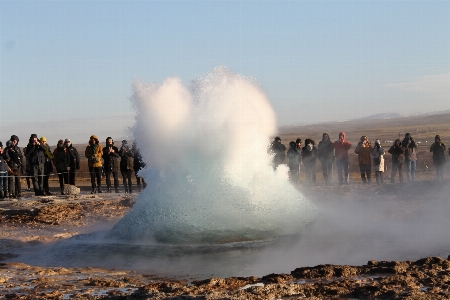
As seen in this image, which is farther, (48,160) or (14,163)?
(48,160)

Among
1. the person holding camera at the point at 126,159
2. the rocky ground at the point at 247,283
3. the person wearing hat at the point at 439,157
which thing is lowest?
the rocky ground at the point at 247,283

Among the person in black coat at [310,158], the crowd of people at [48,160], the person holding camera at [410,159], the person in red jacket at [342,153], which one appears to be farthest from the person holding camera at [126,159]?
the person holding camera at [410,159]

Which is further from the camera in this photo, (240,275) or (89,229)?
(89,229)

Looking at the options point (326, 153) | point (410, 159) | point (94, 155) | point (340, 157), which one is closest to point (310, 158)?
point (326, 153)

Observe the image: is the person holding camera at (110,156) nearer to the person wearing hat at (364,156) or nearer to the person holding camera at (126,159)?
the person holding camera at (126,159)

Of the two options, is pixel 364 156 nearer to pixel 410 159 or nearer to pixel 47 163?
pixel 410 159

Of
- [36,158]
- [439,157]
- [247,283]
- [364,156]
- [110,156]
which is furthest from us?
[439,157]

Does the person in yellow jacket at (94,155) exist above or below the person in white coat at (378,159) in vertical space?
above

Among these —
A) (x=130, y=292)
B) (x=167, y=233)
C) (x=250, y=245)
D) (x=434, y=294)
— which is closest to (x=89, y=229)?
(x=167, y=233)

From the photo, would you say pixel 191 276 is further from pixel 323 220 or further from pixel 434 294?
pixel 323 220

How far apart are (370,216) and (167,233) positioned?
13.8 feet

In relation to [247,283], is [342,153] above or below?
above

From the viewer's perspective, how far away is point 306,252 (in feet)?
28.6

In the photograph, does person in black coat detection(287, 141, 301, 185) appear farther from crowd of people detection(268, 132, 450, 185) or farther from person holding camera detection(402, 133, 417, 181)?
person holding camera detection(402, 133, 417, 181)
